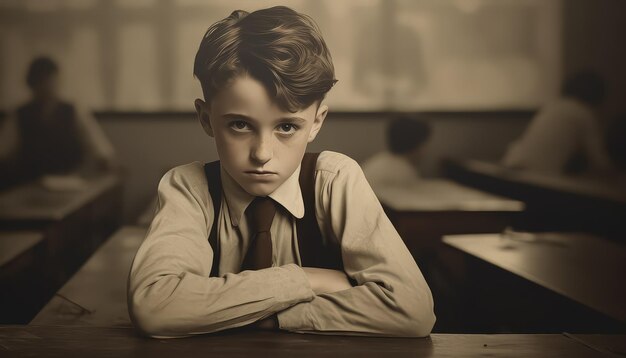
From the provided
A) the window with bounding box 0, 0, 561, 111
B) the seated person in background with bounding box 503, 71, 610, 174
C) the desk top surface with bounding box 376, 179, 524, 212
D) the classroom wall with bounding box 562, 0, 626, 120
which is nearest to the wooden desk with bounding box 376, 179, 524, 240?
the desk top surface with bounding box 376, 179, 524, 212

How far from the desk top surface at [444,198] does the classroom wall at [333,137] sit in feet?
0.18

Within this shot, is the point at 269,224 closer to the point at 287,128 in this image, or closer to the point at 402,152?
the point at 287,128

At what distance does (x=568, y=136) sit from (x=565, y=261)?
41 cm

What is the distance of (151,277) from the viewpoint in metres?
1.45

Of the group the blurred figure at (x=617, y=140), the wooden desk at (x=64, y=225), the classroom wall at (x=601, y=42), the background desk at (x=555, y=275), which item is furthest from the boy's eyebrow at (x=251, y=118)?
the blurred figure at (x=617, y=140)

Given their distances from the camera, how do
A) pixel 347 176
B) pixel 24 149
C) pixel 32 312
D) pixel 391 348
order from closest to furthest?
pixel 391 348 < pixel 347 176 < pixel 32 312 < pixel 24 149

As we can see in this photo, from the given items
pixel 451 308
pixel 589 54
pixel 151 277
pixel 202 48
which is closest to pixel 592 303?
pixel 451 308

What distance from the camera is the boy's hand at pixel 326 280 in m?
1.56

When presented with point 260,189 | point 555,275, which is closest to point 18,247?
point 260,189

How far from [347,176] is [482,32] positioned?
0.73 m

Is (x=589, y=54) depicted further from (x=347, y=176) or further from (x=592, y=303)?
(x=347, y=176)

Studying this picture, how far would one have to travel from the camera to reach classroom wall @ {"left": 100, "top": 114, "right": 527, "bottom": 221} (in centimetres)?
196

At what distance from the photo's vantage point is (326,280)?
1.57m

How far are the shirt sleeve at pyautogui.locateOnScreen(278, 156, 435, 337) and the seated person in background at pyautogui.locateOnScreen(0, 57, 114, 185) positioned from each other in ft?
2.78
